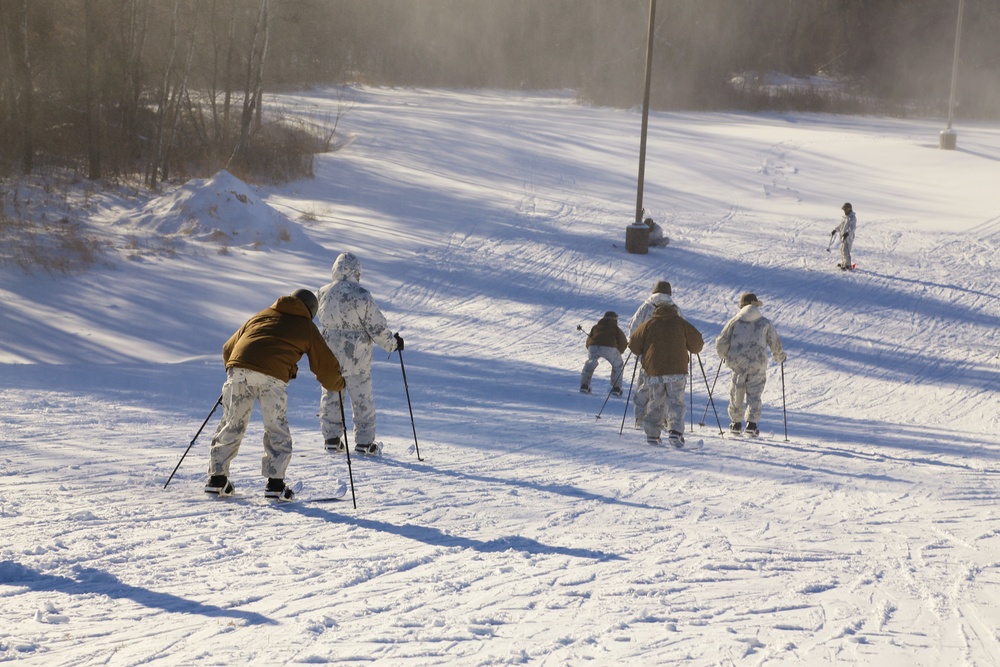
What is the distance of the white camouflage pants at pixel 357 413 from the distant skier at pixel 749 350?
4156mm

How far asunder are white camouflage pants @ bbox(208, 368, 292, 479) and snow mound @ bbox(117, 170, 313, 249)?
12432 millimetres

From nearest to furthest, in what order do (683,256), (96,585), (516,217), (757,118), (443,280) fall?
(96,585)
(443,280)
(683,256)
(516,217)
(757,118)

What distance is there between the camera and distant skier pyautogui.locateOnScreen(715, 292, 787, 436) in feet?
34.8

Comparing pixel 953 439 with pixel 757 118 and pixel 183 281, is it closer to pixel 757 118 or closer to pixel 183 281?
pixel 183 281

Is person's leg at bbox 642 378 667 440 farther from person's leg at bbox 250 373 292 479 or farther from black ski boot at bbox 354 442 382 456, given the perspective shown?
person's leg at bbox 250 373 292 479

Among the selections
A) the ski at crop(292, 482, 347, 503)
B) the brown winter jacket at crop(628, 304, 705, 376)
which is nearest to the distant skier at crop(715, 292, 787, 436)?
the brown winter jacket at crop(628, 304, 705, 376)

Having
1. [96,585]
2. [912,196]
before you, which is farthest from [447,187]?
[96,585]

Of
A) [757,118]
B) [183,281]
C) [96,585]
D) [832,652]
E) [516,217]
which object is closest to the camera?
[832,652]

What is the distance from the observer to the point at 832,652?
4895 mm

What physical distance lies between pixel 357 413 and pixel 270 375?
6.52 feet

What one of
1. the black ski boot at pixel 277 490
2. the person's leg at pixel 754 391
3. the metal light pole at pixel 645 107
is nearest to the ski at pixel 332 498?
the black ski boot at pixel 277 490

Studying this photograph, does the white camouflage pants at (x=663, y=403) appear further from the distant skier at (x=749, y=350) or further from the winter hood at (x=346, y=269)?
the winter hood at (x=346, y=269)

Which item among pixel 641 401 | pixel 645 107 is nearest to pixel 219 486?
pixel 641 401

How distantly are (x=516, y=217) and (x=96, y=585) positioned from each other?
18124 millimetres
